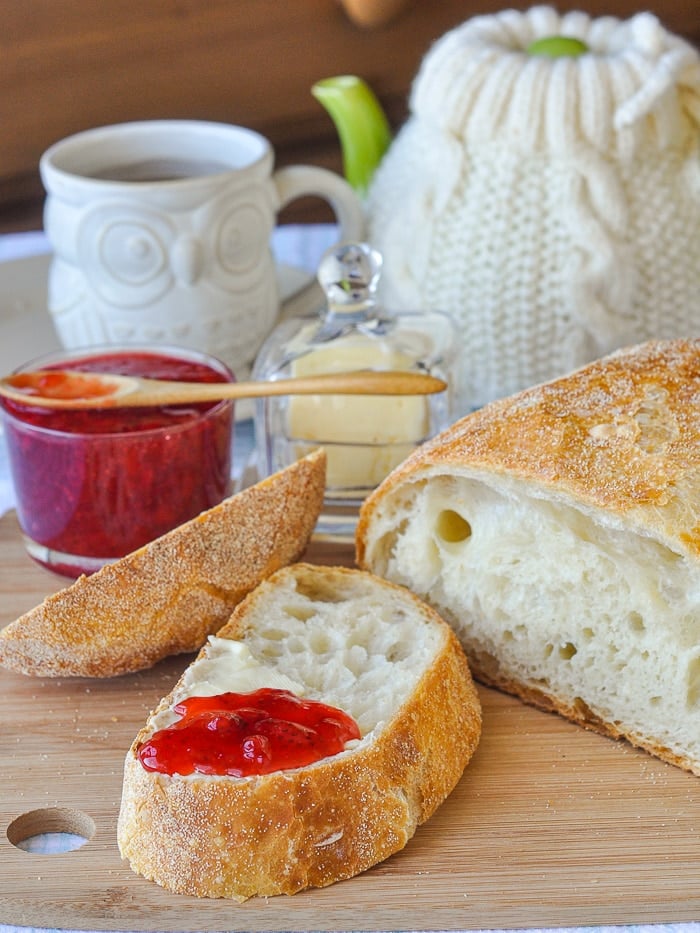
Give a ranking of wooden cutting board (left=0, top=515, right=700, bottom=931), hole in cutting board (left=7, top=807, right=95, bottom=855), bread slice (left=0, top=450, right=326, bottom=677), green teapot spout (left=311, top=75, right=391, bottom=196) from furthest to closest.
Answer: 1. green teapot spout (left=311, top=75, right=391, bottom=196)
2. bread slice (left=0, top=450, right=326, bottom=677)
3. hole in cutting board (left=7, top=807, right=95, bottom=855)
4. wooden cutting board (left=0, top=515, right=700, bottom=931)

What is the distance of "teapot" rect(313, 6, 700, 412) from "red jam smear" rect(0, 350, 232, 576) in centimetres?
63

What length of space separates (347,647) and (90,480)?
1.72 ft

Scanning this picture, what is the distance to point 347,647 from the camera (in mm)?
1689

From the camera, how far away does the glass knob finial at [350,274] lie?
2131 millimetres

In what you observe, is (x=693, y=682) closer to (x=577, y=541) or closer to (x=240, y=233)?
(x=577, y=541)

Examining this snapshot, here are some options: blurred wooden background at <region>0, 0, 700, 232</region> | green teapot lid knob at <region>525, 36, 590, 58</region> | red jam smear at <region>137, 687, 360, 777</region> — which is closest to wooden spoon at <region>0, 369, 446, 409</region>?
red jam smear at <region>137, 687, 360, 777</region>

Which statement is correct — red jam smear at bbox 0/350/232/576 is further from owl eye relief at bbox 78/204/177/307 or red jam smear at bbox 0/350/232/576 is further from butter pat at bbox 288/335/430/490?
owl eye relief at bbox 78/204/177/307

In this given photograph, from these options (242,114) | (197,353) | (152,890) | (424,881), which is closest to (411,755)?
(424,881)

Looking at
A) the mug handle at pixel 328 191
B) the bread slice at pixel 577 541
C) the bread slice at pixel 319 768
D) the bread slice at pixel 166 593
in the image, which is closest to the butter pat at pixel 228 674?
the bread slice at pixel 319 768

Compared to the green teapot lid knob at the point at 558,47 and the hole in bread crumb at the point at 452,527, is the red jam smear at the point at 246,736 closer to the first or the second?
the hole in bread crumb at the point at 452,527

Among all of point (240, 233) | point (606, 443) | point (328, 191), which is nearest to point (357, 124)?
point (328, 191)

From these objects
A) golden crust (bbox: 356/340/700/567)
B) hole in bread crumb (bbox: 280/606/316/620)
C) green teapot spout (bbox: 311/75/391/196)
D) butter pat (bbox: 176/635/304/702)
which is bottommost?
hole in bread crumb (bbox: 280/606/316/620)

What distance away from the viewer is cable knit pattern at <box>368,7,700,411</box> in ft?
7.41

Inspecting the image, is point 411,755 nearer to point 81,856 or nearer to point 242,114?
point 81,856
